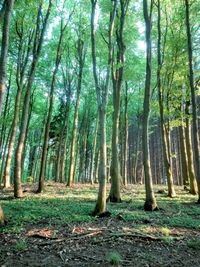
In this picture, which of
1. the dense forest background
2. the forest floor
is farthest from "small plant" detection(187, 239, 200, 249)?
the dense forest background

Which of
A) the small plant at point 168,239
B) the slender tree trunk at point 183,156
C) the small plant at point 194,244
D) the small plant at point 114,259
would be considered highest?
the slender tree trunk at point 183,156

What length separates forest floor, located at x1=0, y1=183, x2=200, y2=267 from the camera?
5.61m

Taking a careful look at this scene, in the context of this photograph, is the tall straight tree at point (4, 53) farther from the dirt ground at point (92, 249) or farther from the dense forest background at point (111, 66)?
the dirt ground at point (92, 249)

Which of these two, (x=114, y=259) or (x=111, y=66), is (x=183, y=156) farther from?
(x=114, y=259)

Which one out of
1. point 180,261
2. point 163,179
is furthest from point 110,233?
point 163,179

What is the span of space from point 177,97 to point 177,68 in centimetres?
368

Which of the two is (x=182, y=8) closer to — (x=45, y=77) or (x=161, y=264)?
(x=45, y=77)

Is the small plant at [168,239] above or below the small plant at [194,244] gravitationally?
above

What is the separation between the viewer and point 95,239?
268 inches

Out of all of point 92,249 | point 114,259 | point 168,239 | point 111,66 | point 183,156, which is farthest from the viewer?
point 183,156

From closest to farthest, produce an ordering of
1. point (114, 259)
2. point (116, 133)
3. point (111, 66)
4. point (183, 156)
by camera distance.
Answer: point (114, 259)
point (111, 66)
point (116, 133)
point (183, 156)

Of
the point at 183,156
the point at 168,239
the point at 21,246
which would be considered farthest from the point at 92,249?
the point at 183,156

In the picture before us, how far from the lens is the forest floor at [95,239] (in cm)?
561

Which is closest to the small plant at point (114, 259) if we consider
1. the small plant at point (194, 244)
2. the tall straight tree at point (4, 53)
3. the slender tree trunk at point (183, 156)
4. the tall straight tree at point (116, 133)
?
the small plant at point (194, 244)
